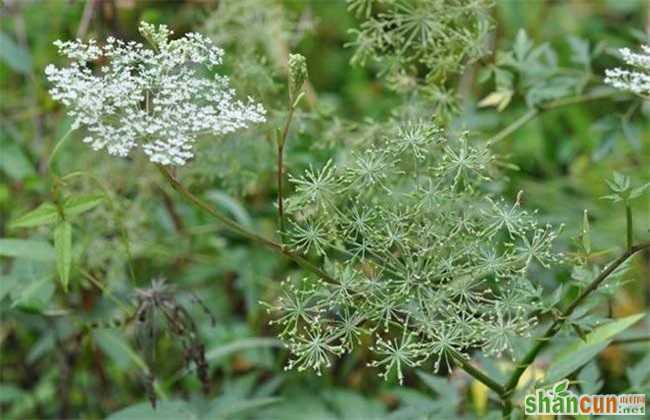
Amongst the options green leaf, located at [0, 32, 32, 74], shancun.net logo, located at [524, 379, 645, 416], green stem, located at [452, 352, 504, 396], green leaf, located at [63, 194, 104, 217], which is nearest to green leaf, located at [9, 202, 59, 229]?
green leaf, located at [63, 194, 104, 217]

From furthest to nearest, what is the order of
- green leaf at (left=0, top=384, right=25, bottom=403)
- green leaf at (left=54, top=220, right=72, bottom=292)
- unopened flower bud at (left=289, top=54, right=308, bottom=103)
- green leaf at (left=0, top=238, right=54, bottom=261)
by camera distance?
green leaf at (left=0, top=384, right=25, bottom=403) < green leaf at (left=0, top=238, right=54, bottom=261) < green leaf at (left=54, top=220, right=72, bottom=292) < unopened flower bud at (left=289, top=54, right=308, bottom=103)

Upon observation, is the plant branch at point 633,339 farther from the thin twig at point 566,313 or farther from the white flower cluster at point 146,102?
the white flower cluster at point 146,102

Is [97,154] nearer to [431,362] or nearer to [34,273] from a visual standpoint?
[34,273]

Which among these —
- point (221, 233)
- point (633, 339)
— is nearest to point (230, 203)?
point (221, 233)

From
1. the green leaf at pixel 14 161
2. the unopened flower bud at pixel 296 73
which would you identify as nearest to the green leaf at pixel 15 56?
the green leaf at pixel 14 161

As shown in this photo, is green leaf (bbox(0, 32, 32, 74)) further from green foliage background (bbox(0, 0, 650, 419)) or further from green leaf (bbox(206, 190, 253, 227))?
green leaf (bbox(206, 190, 253, 227))

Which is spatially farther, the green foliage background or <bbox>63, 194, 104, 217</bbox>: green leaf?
the green foliage background
